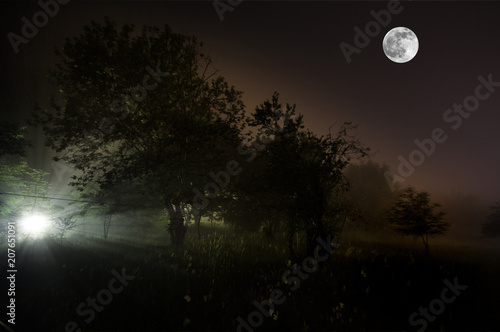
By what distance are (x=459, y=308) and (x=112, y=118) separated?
55.3ft

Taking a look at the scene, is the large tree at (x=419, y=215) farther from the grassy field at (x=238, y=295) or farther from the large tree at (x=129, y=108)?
the large tree at (x=129, y=108)

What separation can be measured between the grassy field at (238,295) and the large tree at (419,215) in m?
9.20

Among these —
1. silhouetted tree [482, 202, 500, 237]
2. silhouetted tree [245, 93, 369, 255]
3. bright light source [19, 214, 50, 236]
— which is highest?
silhouetted tree [245, 93, 369, 255]

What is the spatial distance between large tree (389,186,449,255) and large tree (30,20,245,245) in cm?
1436

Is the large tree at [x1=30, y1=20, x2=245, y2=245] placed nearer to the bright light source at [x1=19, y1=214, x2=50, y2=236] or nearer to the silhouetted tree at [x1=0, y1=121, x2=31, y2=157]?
the bright light source at [x1=19, y1=214, x2=50, y2=236]

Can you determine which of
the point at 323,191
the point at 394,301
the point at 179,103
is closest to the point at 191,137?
the point at 179,103

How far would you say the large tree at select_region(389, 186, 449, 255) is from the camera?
55.7ft

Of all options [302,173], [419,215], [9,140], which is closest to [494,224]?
[419,215]

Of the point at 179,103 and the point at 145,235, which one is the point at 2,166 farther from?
the point at 179,103

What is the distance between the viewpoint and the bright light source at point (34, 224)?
13.1m

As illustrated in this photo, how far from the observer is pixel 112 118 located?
1295cm

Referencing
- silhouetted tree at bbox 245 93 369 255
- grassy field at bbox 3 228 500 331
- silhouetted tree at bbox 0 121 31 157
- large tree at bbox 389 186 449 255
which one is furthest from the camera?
silhouetted tree at bbox 0 121 31 157

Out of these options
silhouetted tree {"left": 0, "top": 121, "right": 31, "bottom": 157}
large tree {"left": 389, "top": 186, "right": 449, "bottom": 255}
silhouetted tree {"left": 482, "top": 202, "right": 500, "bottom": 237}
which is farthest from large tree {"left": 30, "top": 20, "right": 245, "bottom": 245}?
silhouetted tree {"left": 482, "top": 202, "right": 500, "bottom": 237}

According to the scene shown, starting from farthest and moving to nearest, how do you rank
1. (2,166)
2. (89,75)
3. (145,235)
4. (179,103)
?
1. (145,235)
2. (2,166)
3. (179,103)
4. (89,75)
